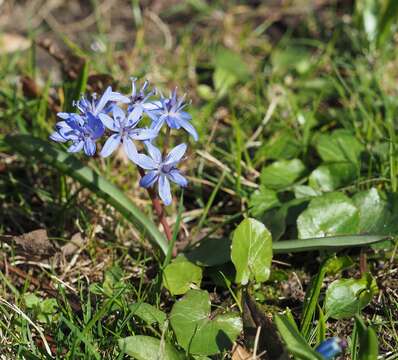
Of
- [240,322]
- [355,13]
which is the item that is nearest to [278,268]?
[240,322]

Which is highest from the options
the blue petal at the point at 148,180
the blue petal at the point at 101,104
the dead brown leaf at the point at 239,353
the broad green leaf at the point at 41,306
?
the blue petal at the point at 101,104

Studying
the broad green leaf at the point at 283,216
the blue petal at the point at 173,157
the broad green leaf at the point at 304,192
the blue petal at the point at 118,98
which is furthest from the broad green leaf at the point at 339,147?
the blue petal at the point at 118,98

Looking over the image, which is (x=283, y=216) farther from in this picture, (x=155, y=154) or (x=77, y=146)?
(x=77, y=146)

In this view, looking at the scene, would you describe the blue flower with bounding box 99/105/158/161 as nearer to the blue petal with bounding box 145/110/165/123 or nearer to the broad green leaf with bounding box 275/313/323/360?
the blue petal with bounding box 145/110/165/123

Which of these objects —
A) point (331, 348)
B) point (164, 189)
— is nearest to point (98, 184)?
point (164, 189)

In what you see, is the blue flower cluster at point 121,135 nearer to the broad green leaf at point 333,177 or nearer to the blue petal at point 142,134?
the blue petal at point 142,134

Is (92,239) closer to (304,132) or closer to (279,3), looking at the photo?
(304,132)
